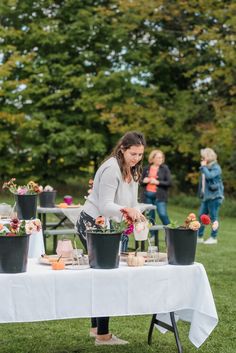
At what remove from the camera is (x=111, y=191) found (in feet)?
18.0

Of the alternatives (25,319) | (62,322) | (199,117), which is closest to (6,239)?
(25,319)

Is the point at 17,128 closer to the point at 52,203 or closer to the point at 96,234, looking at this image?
the point at 52,203

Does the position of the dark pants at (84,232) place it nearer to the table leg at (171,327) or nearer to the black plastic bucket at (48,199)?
the table leg at (171,327)

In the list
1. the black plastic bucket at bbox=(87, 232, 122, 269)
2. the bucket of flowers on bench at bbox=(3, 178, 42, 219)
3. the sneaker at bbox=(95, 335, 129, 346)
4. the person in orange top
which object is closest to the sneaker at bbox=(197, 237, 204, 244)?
the person in orange top

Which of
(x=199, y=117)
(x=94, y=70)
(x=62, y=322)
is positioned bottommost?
(x=62, y=322)

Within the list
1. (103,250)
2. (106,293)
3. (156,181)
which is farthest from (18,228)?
(156,181)

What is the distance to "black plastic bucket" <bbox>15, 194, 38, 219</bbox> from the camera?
785 centimetres

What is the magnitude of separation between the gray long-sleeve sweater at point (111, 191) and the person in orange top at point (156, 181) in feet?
21.3

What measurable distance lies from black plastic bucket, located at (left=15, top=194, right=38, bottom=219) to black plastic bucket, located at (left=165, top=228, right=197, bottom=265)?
302 centimetres

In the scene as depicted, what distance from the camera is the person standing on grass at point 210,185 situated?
12.3 metres

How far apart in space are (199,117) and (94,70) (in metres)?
4.31

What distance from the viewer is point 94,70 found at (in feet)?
85.8

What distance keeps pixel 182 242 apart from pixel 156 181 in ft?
23.7

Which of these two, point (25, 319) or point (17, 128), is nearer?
point (25, 319)
